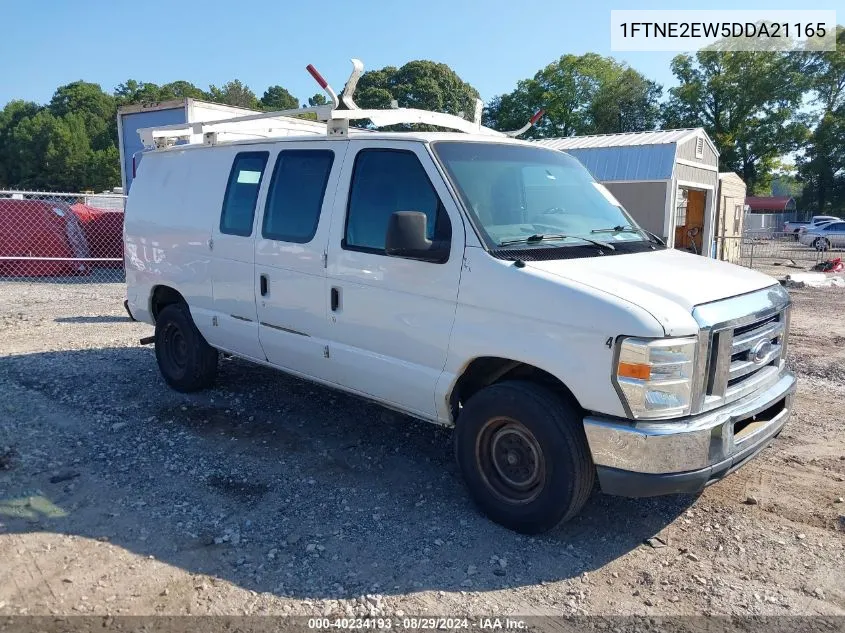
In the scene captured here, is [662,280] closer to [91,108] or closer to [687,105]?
[687,105]

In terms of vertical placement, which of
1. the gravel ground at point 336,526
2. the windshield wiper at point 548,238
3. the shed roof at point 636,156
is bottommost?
the gravel ground at point 336,526

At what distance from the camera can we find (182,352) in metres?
6.25

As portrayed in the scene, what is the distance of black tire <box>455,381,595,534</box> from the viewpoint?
3.53 meters

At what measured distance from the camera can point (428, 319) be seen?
4.06m

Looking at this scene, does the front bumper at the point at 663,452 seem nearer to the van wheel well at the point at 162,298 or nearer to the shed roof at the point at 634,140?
the van wheel well at the point at 162,298

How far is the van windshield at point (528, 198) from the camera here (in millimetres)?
4020

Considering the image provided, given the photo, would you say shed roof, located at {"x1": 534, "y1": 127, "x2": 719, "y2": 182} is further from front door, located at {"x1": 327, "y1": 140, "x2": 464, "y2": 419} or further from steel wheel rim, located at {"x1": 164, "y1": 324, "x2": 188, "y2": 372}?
front door, located at {"x1": 327, "y1": 140, "x2": 464, "y2": 419}

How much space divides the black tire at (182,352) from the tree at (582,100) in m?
51.8

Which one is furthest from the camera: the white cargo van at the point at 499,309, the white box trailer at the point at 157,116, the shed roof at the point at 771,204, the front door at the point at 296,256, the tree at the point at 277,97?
the tree at the point at 277,97

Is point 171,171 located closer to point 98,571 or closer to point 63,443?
point 63,443

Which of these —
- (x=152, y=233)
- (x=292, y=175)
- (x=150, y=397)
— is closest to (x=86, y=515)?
(x=150, y=397)

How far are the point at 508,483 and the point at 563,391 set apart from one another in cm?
64

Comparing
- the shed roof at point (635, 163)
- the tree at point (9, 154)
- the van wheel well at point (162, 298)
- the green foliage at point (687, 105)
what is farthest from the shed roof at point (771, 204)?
the tree at point (9, 154)

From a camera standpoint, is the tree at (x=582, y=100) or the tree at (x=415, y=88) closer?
the tree at (x=415, y=88)
